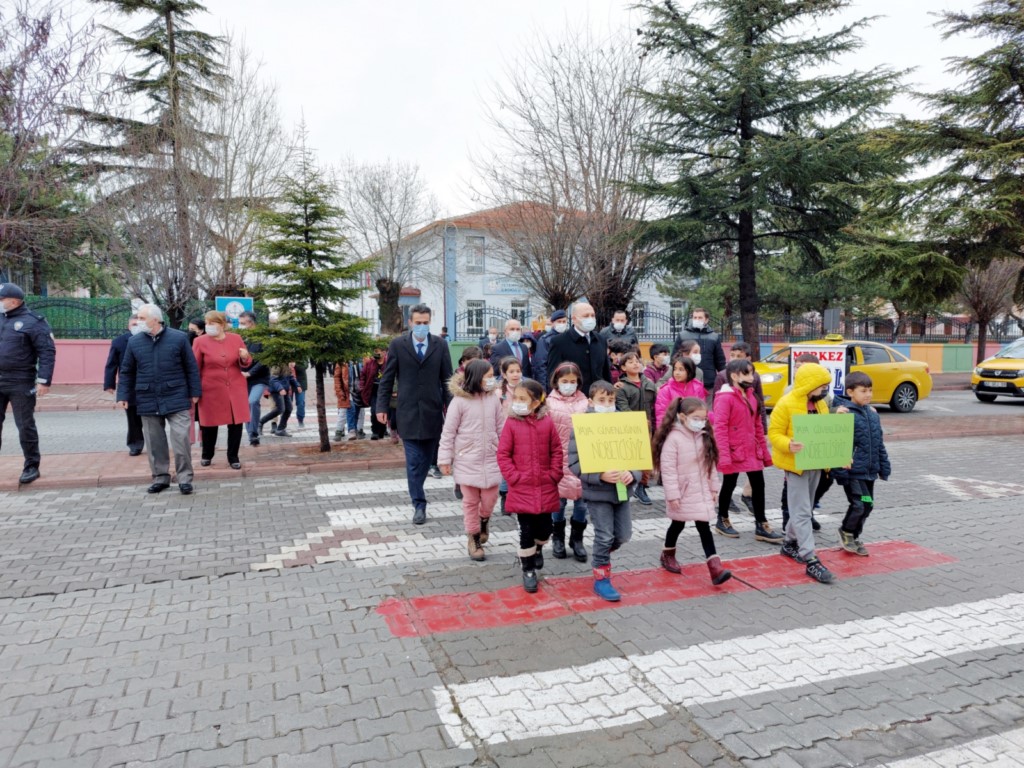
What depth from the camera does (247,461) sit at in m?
9.48

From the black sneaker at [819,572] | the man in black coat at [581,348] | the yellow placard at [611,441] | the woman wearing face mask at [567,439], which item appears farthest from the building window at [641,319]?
the yellow placard at [611,441]

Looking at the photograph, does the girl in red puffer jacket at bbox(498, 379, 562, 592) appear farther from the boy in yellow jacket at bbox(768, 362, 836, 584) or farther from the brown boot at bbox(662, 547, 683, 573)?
the boy in yellow jacket at bbox(768, 362, 836, 584)

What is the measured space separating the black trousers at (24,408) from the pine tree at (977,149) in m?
17.9

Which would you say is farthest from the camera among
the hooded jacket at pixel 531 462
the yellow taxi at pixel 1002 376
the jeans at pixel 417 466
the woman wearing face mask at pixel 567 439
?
the yellow taxi at pixel 1002 376

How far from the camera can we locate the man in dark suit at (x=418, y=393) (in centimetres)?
672

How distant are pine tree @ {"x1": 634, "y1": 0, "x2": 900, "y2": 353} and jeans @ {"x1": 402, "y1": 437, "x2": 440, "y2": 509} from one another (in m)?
13.9

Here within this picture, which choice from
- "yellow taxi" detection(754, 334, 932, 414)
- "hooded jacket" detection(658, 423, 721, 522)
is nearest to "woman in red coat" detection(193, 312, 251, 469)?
"hooded jacket" detection(658, 423, 721, 522)

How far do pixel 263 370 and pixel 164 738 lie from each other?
816 centimetres

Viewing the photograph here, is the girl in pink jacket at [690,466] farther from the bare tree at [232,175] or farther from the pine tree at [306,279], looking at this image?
the bare tree at [232,175]

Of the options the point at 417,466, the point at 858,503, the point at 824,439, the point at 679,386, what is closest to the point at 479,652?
the point at 417,466

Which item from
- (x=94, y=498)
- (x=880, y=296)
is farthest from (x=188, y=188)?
(x=880, y=296)

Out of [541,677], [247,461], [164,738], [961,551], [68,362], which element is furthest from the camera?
[68,362]

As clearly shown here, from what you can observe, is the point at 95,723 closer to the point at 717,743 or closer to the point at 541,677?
the point at 541,677

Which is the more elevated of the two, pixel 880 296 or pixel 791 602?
pixel 880 296
